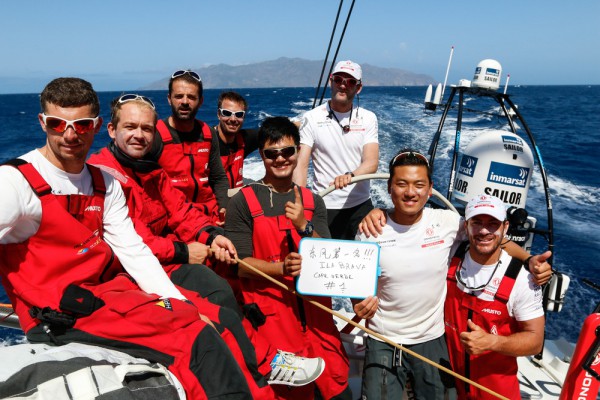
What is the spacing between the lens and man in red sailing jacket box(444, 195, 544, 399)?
2.35 meters

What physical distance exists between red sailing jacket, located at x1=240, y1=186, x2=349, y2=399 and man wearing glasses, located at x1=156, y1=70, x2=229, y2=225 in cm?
94

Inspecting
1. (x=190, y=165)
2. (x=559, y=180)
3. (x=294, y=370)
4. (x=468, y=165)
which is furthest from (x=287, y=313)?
(x=559, y=180)

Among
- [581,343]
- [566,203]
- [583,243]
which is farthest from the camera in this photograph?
[566,203]

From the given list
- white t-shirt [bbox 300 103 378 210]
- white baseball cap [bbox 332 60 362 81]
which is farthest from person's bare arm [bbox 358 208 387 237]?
white baseball cap [bbox 332 60 362 81]

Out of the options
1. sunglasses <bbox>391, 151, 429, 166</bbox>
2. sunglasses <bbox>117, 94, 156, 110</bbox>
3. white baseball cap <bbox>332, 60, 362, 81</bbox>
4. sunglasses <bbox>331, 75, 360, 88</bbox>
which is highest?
white baseball cap <bbox>332, 60, 362, 81</bbox>

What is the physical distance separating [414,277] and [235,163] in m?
2.24

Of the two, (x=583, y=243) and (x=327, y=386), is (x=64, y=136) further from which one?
(x=583, y=243)

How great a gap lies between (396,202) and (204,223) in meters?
1.35

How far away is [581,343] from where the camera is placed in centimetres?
227

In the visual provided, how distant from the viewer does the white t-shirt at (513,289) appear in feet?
7.77

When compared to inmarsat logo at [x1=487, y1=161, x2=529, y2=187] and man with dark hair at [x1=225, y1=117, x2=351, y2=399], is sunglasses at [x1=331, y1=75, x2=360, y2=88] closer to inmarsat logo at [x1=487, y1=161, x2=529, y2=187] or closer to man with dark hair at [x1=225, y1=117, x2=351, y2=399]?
man with dark hair at [x1=225, y1=117, x2=351, y2=399]

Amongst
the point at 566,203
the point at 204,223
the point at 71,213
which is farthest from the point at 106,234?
the point at 566,203

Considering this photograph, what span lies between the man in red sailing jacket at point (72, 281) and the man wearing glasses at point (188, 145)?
1309mm

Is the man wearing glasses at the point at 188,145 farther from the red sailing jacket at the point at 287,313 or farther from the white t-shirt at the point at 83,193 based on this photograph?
the white t-shirt at the point at 83,193
